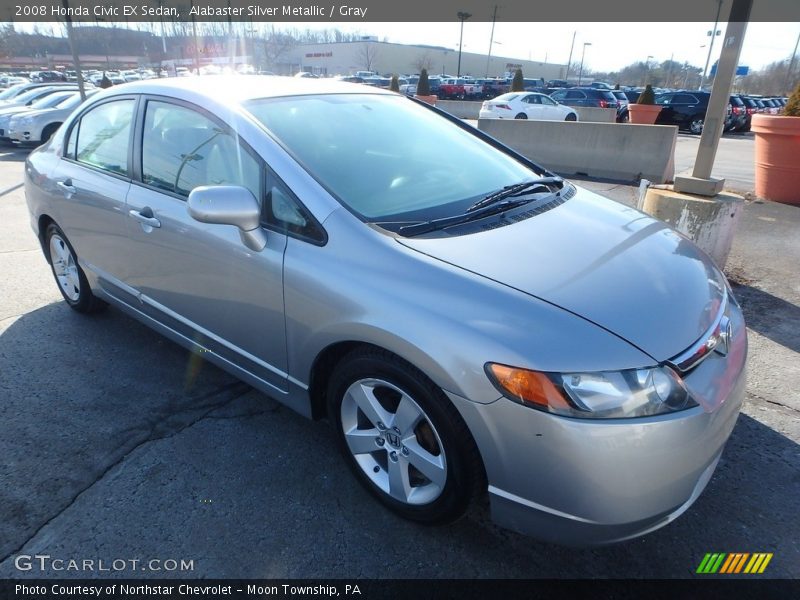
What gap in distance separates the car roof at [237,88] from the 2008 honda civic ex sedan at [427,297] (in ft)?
0.07

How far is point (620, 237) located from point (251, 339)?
1.75 m

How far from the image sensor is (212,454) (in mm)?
2590

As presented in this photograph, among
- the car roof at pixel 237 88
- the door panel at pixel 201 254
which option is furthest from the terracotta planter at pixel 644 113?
the door panel at pixel 201 254

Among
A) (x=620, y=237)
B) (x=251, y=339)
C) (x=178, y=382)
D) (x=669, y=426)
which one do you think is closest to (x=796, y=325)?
(x=620, y=237)

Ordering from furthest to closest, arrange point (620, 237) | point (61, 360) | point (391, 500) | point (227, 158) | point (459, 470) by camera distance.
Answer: point (61, 360)
point (227, 158)
point (620, 237)
point (391, 500)
point (459, 470)

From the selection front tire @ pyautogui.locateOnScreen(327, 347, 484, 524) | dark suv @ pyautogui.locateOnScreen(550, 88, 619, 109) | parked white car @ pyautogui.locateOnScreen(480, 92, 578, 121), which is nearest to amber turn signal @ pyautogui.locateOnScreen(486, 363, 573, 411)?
front tire @ pyautogui.locateOnScreen(327, 347, 484, 524)

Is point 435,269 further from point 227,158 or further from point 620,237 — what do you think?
point 227,158

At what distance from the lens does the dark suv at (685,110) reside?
20.4 metres

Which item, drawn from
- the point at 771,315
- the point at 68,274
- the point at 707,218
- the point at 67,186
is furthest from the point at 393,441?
the point at 707,218

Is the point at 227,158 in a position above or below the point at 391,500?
above

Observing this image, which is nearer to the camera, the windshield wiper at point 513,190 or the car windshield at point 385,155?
the car windshield at point 385,155

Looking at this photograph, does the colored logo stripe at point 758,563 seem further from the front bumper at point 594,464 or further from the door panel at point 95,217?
the door panel at point 95,217

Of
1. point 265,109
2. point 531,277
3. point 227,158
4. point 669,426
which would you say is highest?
point 265,109

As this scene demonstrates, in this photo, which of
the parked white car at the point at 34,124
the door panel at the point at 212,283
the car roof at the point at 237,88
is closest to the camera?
the door panel at the point at 212,283
